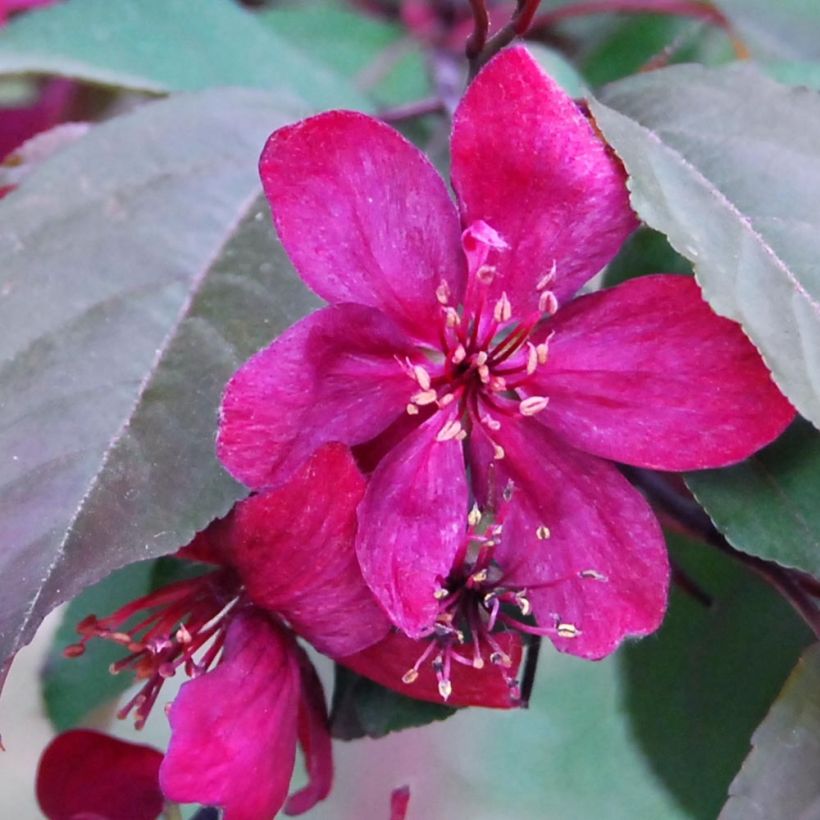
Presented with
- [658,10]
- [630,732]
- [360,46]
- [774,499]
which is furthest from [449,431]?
[360,46]

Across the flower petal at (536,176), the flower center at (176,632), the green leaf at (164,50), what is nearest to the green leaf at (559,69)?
the green leaf at (164,50)

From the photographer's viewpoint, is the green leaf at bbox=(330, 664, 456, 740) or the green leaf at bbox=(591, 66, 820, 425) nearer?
the green leaf at bbox=(591, 66, 820, 425)

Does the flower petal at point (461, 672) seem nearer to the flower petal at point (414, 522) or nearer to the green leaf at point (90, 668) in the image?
the flower petal at point (414, 522)

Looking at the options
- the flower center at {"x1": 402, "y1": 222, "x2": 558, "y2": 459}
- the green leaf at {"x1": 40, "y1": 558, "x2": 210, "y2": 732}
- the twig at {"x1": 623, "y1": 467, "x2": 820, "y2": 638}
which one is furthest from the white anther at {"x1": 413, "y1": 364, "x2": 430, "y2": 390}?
the green leaf at {"x1": 40, "y1": 558, "x2": 210, "y2": 732}

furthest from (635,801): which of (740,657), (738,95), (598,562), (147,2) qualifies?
(147,2)

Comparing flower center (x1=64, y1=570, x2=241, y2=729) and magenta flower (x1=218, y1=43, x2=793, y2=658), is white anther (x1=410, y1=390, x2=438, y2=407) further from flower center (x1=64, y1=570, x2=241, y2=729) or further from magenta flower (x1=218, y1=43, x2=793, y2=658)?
flower center (x1=64, y1=570, x2=241, y2=729)

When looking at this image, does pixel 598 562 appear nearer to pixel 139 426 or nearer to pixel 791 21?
pixel 139 426
